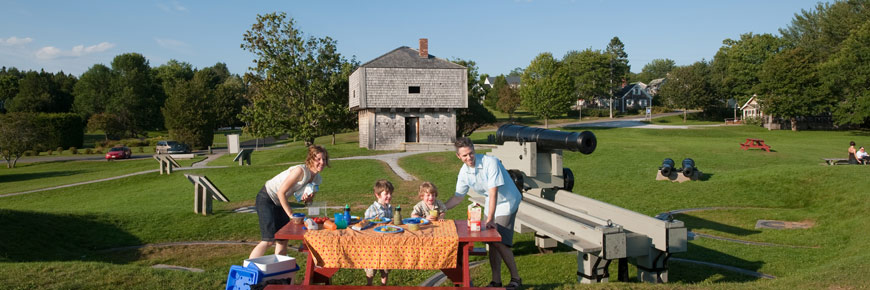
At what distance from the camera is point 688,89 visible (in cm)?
6981

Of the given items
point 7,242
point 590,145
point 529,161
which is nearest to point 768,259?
point 590,145

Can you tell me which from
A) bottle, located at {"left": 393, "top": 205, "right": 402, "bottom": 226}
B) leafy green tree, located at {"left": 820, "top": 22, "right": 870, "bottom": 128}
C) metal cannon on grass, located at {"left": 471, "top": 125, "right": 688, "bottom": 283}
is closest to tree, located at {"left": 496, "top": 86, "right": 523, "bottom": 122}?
leafy green tree, located at {"left": 820, "top": 22, "right": 870, "bottom": 128}

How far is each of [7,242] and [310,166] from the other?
23.8ft

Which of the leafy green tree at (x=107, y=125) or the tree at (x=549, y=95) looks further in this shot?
the leafy green tree at (x=107, y=125)

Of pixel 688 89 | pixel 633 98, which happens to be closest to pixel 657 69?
pixel 633 98

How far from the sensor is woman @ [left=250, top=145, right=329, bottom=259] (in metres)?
6.21

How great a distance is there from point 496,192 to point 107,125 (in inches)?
2848

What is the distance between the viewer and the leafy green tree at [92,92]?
8131 centimetres

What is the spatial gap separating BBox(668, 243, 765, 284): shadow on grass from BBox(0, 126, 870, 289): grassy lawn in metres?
0.03

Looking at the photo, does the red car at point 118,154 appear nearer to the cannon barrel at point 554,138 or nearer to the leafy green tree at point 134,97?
the leafy green tree at point 134,97

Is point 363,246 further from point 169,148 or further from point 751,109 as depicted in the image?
point 751,109

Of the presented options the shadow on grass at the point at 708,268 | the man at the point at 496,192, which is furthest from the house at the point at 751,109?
the man at the point at 496,192

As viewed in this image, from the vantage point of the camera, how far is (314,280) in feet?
18.8

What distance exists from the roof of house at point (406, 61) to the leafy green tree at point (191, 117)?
28.0 meters
